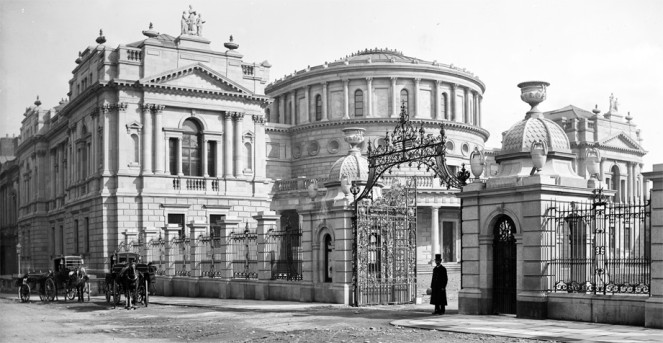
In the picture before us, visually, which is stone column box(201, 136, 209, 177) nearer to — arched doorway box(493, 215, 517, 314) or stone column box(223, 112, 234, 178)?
stone column box(223, 112, 234, 178)

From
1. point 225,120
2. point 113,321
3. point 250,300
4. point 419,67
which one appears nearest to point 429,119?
point 419,67

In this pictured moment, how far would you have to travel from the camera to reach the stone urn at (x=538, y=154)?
2092cm

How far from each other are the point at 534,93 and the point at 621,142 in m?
74.6

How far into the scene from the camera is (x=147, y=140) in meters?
53.2

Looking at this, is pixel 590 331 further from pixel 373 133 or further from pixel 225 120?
pixel 373 133

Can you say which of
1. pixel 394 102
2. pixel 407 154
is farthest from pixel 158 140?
pixel 394 102

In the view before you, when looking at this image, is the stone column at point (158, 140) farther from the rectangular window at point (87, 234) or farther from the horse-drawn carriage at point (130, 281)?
the horse-drawn carriage at point (130, 281)

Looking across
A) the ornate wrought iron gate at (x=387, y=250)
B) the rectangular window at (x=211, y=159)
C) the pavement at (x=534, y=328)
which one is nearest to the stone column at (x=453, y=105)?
the rectangular window at (x=211, y=159)

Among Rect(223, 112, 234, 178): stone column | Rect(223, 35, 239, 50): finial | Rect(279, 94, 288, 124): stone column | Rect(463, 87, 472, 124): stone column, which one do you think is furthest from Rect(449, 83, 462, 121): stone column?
Rect(223, 112, 234, 178): stone column

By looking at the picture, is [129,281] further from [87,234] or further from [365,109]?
[365,109]

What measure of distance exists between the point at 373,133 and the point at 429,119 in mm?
5688

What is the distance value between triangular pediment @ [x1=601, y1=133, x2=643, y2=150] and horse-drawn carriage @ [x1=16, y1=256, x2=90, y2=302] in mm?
65218

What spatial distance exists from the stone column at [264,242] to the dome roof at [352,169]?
12.3 ft

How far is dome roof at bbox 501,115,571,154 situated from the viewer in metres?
21.8
